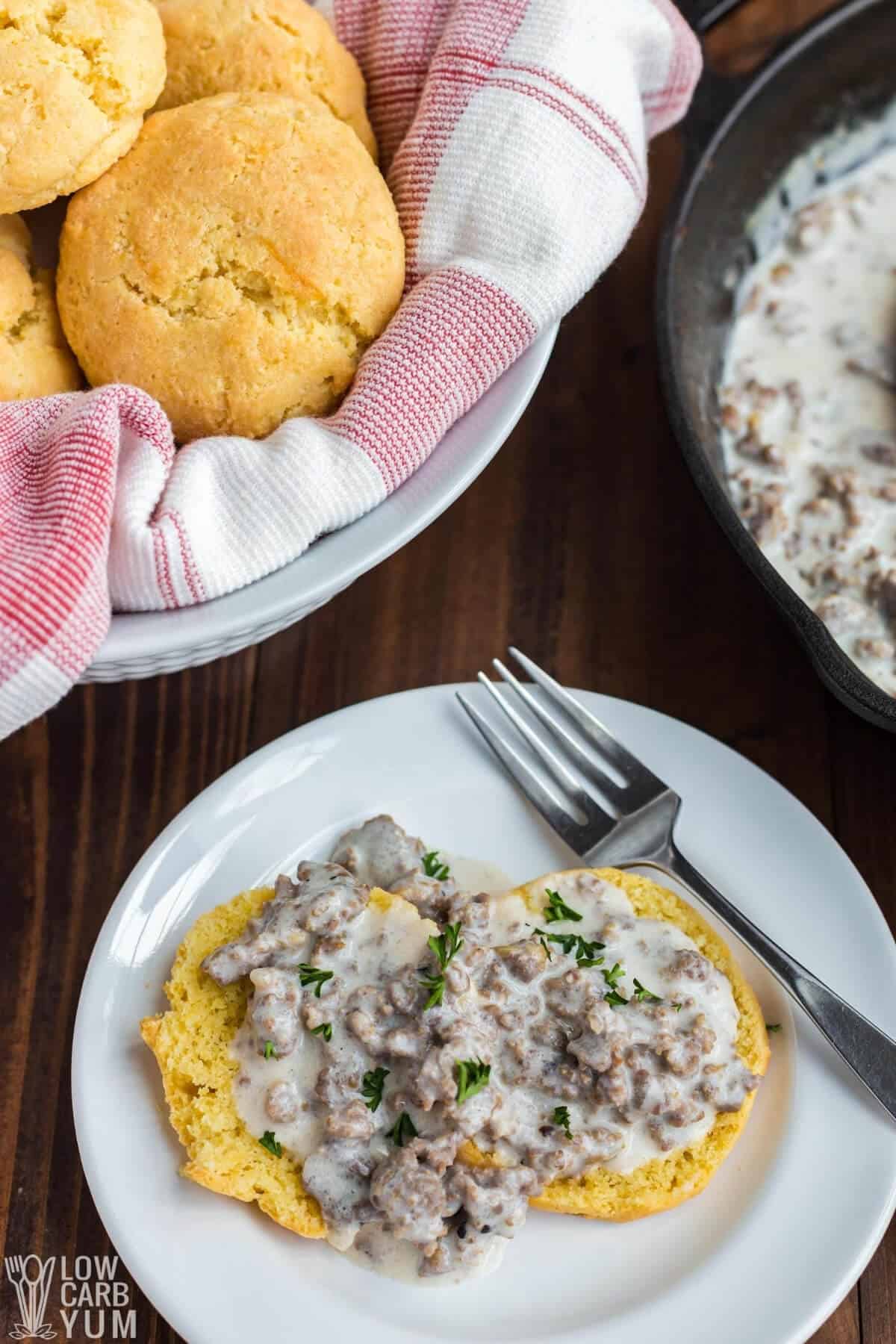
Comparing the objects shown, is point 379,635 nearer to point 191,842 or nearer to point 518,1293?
point 191,842

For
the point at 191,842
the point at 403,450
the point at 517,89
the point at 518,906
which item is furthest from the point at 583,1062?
the point at 517,89

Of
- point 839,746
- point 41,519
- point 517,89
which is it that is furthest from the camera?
point 839,746

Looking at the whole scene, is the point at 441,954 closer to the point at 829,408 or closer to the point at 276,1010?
the point at 276,1010

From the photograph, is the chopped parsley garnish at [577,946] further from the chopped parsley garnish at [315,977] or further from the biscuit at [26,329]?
the biscuit at [26,329]

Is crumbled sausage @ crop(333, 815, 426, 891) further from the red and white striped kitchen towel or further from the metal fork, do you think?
the red and white striped kitchen towel

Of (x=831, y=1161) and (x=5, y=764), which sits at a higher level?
(x=831, y=1161)
